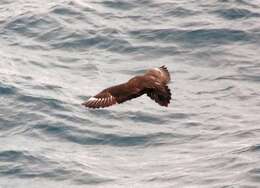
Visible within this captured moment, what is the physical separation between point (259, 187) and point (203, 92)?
6.20m

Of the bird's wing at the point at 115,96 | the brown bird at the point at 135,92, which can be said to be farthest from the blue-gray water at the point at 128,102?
the bird's wing at the point at 115,96

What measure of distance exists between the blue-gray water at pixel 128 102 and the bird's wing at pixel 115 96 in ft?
14.0

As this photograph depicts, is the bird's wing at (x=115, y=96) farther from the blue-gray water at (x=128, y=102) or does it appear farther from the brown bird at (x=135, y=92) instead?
the blue-gray water at (x=128, y=102)

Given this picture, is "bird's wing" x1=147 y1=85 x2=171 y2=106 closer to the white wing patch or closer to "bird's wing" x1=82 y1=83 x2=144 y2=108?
"bird's wing" x1=82 y1=83 x2=144 y2=108

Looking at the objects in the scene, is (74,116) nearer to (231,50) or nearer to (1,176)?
A: (1,176)

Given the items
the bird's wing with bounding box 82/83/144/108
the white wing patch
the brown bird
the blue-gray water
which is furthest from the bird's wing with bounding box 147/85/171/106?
the blue-gray water

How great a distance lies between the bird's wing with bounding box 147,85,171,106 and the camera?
15.0 m

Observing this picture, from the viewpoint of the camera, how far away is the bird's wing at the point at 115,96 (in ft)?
49.7

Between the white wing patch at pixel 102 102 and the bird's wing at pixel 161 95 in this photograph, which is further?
the white wing patch at pixel 102 102

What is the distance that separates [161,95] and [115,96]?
2.45 feet

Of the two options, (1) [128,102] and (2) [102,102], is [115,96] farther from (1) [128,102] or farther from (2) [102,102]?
(1) [128,102]

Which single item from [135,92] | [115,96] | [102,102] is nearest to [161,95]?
[135,92]

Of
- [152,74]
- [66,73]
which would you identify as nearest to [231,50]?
[66,73]

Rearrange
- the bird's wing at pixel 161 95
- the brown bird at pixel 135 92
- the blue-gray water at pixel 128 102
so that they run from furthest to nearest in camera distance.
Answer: the blue-gray water at pixel 128 102 → the brown bird at pixel 135 92 → the bird's wing at pixel 161 95
